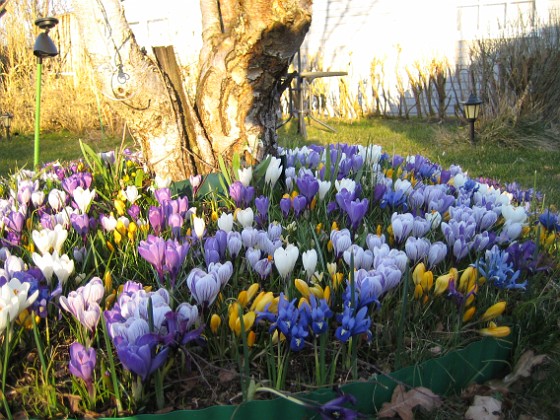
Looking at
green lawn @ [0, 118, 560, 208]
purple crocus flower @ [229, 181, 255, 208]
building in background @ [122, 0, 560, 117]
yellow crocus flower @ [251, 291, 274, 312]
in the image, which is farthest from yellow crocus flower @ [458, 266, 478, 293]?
building in background @ [122, 0, 560, 117]

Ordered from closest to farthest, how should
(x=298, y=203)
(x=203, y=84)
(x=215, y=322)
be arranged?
(x=215, y=322)
(x=298, y=203)
(x=203, y=84)

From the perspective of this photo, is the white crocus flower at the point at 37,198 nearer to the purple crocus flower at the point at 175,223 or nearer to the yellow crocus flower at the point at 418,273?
the purple crocus flower at the point at 175,223

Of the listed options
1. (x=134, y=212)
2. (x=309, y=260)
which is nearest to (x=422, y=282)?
(x=309, y=260)

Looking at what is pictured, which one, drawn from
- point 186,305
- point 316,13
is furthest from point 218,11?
point 316,13

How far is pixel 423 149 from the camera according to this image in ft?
25.6

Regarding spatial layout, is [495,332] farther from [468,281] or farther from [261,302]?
[261,302]

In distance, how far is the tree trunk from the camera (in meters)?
3.00

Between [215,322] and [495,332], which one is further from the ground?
[215,322]

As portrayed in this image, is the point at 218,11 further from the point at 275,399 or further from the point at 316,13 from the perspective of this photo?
the point at 316,13

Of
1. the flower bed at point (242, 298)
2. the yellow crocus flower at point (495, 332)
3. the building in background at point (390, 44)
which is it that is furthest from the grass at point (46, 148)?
the yellow crocus flower at point (495, 332)

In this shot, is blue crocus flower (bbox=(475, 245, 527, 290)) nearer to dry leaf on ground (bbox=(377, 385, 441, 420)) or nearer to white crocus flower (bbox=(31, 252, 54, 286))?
dry leaf on ground (bbox=(377, 385, 441, 420))

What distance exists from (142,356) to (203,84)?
2.08 metres

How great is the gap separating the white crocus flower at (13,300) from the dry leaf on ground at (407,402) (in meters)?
0.99

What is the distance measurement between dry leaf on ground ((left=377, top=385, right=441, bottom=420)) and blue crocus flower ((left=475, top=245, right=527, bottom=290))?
0.51 metres
